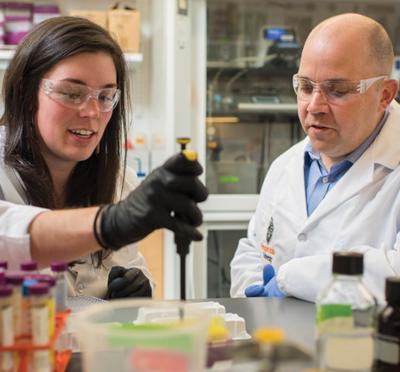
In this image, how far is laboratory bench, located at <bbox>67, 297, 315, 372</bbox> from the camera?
3.42ft

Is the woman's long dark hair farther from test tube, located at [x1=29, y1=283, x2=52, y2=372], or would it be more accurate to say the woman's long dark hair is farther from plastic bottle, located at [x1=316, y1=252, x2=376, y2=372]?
plastic bottle, located at [x1=316, y1=252, x2=376, y2=372]

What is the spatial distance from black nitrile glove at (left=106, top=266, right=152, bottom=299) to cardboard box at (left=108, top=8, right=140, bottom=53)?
1.75 meters

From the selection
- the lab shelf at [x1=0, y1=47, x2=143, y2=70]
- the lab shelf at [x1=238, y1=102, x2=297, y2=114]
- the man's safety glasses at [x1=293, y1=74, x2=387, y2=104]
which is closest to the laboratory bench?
the man's safety glasses at [x1=293, y1=74, x2=387, y2=104]

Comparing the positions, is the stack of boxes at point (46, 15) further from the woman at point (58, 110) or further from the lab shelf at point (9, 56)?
the woman at point (58, 110)

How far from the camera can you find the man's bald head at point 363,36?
5.21ft

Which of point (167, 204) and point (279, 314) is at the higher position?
point (167, 204)

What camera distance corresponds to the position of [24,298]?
29.0 inches

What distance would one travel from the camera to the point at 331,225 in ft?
5.18

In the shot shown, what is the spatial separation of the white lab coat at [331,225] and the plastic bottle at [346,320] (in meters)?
0.53

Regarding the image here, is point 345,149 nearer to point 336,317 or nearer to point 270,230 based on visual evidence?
point 270,230

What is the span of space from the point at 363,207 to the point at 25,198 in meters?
0.89

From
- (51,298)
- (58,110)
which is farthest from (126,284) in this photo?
(51,298)

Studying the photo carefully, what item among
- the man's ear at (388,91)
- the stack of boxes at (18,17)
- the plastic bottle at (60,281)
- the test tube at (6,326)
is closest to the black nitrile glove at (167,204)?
the plastic bottle at (60,281)

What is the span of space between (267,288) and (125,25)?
76.1 inches
